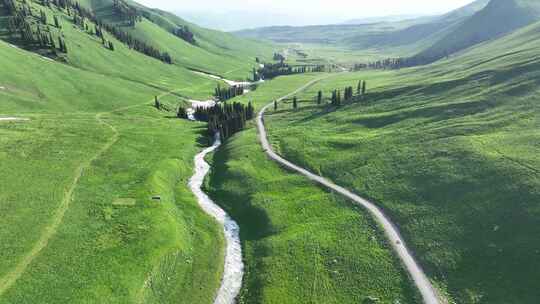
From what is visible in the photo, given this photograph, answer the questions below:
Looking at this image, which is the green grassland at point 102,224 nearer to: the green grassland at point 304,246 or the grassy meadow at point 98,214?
the grassy meadow at point 98,214

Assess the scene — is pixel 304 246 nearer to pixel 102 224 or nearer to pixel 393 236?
pixel 393 236

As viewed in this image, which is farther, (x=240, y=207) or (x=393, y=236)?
(x=240, y=207)

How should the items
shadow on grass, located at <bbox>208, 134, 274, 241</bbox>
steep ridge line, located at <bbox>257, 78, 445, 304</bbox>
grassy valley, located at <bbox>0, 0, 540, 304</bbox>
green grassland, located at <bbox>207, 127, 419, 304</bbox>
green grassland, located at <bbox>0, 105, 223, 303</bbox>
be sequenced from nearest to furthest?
steep ridge line, located at <bbox>257, 78, 445, 304</bbox> < green grassland, located at <bbox>0, 105, 223, 303</bbox> < grassy valley, located at <bbox>0, 0, 540, 304</bbox> < green grassland, located at <bbox>207, 127, 419, 304</bbox> < shadow on grass, located at <bbox>208, 134, 274, 241</bbox>

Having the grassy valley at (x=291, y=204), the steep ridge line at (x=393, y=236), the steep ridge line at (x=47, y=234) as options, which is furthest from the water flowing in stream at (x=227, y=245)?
the steep ridge line at (x=47, y=234)

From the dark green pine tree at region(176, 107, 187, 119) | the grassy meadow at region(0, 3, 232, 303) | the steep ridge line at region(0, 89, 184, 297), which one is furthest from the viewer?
the dark green pine tree at region(176, 107, 187, 119)

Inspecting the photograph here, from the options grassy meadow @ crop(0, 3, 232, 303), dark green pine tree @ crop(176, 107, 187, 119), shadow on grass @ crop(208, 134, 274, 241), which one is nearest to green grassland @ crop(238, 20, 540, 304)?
shadow on grass @ crop(208, 134, 274, 241)

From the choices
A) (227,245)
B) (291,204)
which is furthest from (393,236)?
(227,245)

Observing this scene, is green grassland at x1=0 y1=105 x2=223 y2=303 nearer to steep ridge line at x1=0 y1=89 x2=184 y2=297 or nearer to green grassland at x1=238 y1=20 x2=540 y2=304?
steep ridge line at x1=0 y1=89 x2=184 y2=297

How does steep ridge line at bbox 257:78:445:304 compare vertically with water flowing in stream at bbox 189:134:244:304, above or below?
above
